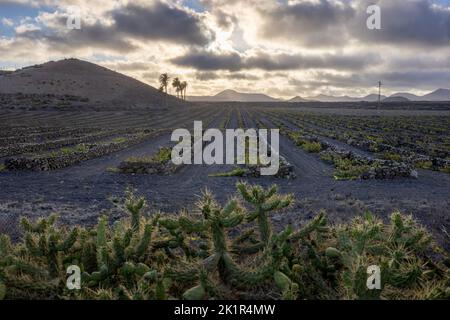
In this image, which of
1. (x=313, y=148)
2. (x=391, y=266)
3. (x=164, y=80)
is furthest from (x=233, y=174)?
(x=164, y=80)

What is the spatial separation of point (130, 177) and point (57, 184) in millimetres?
3582

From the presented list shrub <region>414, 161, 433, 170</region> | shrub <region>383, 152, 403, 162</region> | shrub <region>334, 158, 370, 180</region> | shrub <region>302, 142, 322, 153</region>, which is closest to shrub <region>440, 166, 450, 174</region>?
shrub <region>414, 161, 433, 170</region>

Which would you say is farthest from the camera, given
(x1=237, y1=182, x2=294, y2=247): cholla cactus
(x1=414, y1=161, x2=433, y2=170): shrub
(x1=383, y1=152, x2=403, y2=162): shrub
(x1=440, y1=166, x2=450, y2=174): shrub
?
(x1=383, y1=152, x2=403, y2=162): shrub

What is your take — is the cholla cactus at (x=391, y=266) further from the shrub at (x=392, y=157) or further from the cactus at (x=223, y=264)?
the shrub at (x=392, y=157)

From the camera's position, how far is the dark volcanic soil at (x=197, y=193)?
484 inches

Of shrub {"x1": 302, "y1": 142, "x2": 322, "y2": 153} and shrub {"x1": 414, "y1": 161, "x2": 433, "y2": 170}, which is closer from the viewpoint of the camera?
shrub {"x1": 414, "y1": 161, "x2": 433, "y2": 170}

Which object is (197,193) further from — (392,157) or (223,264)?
(392,157)

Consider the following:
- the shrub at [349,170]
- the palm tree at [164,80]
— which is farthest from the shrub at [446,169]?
the palm tree at [164,80]

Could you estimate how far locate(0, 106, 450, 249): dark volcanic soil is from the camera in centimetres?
1230

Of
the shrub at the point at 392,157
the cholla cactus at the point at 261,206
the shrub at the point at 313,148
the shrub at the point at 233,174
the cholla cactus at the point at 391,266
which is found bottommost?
the shrub at the point at 233,174

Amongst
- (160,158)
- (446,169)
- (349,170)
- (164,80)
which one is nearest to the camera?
(349,170)

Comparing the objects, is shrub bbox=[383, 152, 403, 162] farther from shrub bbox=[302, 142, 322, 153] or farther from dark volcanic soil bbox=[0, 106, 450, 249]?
shrub bbox=[302, 142, 322, 153]

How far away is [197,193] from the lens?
16.1m

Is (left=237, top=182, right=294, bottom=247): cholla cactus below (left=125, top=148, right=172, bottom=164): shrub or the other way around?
the other way around
